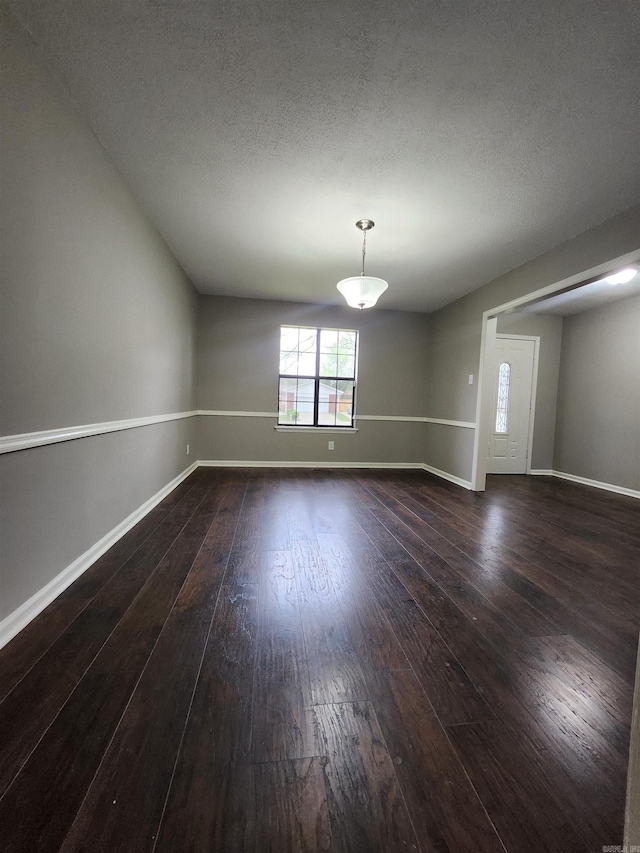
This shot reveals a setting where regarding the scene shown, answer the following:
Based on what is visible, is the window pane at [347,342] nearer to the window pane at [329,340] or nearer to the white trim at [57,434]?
the window pane at [329,340]

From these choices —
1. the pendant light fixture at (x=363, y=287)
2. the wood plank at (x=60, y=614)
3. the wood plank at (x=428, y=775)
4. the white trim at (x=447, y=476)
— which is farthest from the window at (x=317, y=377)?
the wood plank at (x=428, y=775)

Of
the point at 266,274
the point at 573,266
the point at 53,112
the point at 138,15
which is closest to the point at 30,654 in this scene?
the point at 53,112

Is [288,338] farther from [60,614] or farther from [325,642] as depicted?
[325,642]

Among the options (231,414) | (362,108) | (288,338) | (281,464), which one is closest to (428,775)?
(362,108)

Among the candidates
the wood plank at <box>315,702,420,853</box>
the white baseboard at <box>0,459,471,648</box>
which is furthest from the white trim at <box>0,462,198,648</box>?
the wood plank at <box>315,702,420,853</box>

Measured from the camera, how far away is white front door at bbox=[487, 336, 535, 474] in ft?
16.7

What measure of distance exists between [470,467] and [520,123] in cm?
334

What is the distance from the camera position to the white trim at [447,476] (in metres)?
4.33

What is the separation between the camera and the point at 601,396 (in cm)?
461

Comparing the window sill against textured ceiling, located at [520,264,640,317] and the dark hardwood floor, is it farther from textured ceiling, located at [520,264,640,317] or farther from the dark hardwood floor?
the dark hardwood floor

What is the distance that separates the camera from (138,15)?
134 centimetres

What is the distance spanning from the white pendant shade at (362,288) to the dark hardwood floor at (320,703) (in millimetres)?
2119

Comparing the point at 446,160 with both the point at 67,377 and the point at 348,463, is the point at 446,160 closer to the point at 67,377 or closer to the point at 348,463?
the point at 67,377

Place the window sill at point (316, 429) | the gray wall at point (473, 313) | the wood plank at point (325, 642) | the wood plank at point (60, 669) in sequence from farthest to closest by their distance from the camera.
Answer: the window sill at point (316, 429), the gray wall at point (473, 313), the wood plank at point (325, 642), the wood plank at point (60, 669)
